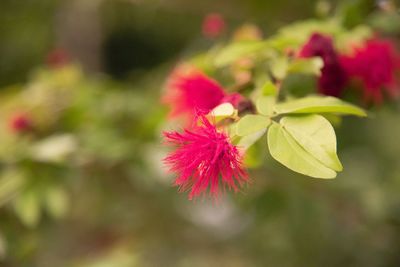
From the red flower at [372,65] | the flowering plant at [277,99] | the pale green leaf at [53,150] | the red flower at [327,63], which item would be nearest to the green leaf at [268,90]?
the flowering plant at [277,99]

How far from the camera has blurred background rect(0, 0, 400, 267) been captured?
1.15 meters

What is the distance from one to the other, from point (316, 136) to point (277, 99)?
19 cm

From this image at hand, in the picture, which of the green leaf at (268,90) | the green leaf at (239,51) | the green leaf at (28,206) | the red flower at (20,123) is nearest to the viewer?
the green leaf at (268,90)

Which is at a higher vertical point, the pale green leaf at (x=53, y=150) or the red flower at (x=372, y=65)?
the pale green leaf at (x=53, y=150)

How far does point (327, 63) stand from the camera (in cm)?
72

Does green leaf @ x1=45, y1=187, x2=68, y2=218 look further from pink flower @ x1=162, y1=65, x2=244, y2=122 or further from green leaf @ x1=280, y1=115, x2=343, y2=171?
green leaf @ x1=280, y1=115, x2=343, y2=171

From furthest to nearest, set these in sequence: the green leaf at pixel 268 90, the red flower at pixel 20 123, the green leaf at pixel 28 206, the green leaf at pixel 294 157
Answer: the red flower at pixel 20 123
the green leaf at pixel 28 206
the green leaf at pixel 268 90
the green leaf at pixel 294 157

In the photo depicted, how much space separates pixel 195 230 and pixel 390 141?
3.12 feet

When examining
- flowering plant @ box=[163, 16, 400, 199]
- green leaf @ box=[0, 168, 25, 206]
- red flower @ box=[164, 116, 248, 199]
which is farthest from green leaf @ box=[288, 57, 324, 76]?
green leaf @ box=[0, 168, 25, 206]

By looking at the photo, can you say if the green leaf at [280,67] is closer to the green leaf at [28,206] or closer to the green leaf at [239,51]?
the green leaf at [239,51]

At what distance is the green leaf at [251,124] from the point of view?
0.54m

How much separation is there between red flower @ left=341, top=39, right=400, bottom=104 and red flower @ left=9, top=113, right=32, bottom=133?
31.1 inches

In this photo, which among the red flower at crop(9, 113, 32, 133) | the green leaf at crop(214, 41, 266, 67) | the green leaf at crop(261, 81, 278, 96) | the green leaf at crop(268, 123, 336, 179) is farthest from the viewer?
the red flower at crop(9, 113, 32, 133)

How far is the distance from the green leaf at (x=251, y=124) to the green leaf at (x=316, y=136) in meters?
0.02
